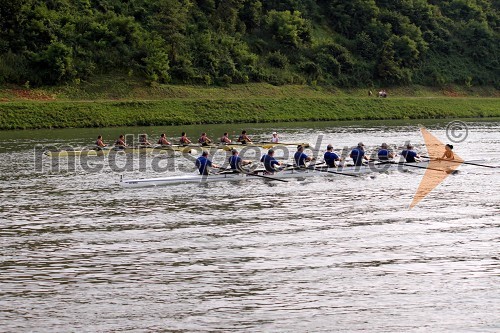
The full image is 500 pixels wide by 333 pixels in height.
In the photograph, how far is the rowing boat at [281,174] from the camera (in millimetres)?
33281

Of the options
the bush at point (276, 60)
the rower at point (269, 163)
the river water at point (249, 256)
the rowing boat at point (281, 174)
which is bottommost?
the river water at point (249, 256)

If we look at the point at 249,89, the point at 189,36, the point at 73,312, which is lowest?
the point at 73,312

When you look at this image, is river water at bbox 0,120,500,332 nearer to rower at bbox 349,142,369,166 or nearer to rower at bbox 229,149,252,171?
rower at bbox 229,149,252,171

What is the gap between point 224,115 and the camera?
73688 millimetres

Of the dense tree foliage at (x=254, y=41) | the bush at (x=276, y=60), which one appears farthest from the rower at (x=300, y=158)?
the bush at (x=276, y=60)

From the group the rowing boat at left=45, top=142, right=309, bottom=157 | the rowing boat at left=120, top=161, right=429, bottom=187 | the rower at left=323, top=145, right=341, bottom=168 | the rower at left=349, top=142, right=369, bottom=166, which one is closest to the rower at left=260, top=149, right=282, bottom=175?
the rowing boat at left=120, top=161, right=429, bottom=187

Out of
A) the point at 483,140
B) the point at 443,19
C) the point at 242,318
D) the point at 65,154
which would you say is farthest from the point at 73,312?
the point at 443,19

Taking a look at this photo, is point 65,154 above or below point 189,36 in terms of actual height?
below

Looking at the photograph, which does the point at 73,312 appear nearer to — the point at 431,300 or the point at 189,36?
the point at 431,300

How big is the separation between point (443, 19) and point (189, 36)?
143ft

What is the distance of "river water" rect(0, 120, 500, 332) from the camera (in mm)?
16250

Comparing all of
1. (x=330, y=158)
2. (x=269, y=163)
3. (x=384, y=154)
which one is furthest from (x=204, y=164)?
(x=384, y=154)

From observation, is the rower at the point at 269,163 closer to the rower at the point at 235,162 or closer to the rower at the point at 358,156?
the rower at the point at 235,162

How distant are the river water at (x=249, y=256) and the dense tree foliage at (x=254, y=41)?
40271 mm
